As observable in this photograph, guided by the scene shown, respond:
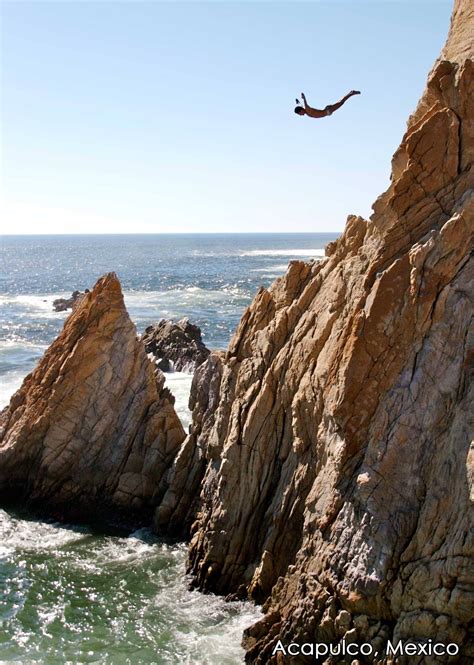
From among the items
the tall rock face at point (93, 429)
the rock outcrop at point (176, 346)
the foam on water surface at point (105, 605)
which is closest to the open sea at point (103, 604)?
the foam on water surface at point (105, 605)

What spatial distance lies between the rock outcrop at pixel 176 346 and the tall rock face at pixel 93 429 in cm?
1369

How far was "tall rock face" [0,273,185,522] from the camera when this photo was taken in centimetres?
2220

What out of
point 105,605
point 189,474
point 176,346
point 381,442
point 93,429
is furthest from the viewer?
point 176,346

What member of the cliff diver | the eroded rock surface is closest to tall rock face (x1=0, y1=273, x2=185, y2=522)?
the eroded rock surface

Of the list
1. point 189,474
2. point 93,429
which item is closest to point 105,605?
point 189,474

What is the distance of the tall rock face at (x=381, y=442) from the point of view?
12.2 metres

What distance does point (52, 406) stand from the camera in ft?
75.2

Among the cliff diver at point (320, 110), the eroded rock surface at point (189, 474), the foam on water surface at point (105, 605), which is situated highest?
the cliff diver at point (320, 110)

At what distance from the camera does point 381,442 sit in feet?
43.4

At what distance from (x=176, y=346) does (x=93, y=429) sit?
1806cm

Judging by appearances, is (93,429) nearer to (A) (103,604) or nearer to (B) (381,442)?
(A) (103,604)

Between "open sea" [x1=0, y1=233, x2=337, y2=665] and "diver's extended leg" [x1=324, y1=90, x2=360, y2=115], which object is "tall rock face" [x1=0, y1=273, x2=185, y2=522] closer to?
"open sea" [x1=0, y1=233, x2=337, y2=665]

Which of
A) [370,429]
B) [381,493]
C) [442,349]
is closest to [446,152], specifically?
[442,349]

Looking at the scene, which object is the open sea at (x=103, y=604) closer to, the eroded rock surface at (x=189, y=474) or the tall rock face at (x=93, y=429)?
the eroded rock surface at (x=189, y=474)
